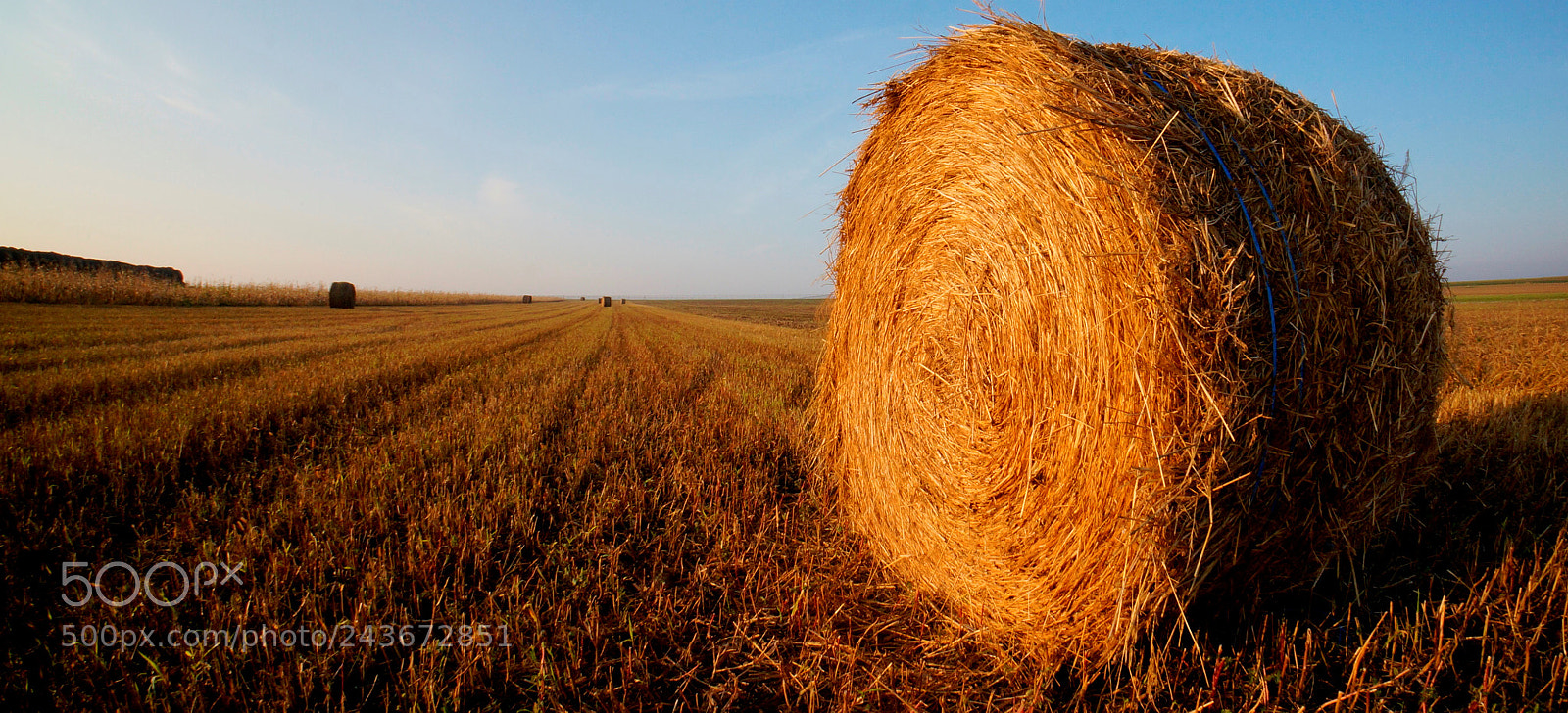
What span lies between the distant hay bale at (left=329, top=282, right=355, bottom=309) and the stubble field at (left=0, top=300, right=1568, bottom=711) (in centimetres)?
3207

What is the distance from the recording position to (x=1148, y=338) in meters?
→ 1.80

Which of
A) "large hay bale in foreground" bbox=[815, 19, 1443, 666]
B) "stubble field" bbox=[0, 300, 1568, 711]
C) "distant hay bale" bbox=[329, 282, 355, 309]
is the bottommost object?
"stubble field" bbox=[0, 300, 1568, 711]

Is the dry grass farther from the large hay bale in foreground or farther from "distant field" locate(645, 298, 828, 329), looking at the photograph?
the large hay bale in foreground

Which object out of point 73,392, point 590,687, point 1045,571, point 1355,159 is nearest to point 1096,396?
point 1045,571

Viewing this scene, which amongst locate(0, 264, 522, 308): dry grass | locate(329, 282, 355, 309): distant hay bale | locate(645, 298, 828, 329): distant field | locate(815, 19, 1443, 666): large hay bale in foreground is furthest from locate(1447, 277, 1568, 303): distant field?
locate(329, 282, 355, 309): distant hay bale

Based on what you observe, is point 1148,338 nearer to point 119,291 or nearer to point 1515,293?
point 119,291

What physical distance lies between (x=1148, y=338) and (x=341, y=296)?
39.6m

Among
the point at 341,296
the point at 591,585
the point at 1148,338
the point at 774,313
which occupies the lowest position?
the point at 591,585

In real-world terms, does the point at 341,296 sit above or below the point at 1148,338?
above

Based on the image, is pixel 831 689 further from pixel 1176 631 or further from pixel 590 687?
pixel 1176 631

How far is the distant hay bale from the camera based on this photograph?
103 feet

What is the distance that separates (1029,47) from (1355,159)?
58.7 inches

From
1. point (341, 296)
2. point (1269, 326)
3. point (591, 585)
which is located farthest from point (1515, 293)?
point (341, 296)

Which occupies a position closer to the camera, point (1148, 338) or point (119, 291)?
point (1148, 338)
